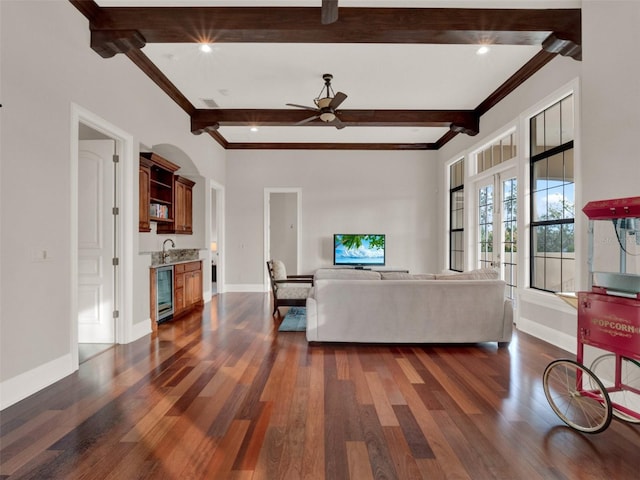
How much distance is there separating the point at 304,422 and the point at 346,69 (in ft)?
13.3

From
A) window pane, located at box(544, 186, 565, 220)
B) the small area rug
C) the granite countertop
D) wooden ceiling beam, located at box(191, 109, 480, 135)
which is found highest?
wooden ceiling beam, located at box(191, 109, 480, 135)

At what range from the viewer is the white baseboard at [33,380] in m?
2.46

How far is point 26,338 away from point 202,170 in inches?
175

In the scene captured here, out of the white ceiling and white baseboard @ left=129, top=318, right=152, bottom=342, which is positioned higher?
the white ceiling

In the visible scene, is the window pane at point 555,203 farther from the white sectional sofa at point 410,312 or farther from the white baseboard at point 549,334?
the white baseboard at point 549,334

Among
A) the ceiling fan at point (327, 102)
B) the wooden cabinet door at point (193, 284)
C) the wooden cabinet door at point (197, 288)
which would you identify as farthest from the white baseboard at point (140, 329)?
the ceiling fan at point (327, 102)

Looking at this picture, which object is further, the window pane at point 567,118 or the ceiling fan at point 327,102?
the ceiling fan at point 327,102

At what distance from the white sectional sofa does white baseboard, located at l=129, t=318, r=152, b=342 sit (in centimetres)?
209

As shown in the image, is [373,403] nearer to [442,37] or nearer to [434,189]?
[442,37]

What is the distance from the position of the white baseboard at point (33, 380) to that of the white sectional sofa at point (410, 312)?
7.46 ft

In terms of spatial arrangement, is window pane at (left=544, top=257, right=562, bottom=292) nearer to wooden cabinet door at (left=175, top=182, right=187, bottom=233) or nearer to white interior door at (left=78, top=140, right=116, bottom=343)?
white interior door at (left=78, top=140, right=116, bottom=343)

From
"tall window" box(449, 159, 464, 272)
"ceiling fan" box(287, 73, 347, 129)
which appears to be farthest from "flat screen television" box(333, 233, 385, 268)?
"ceiling fan" box(287, 73, 347, 129)

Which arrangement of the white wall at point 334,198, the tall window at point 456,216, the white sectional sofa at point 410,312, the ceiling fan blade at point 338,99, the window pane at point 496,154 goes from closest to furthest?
the white sectional sofa at point 410,312, the ceiling fan blade at point 338,99, the window pane at point 496,154, the tall window at point 456,216, the white wall at point 334,198

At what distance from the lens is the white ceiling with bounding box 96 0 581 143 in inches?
153
